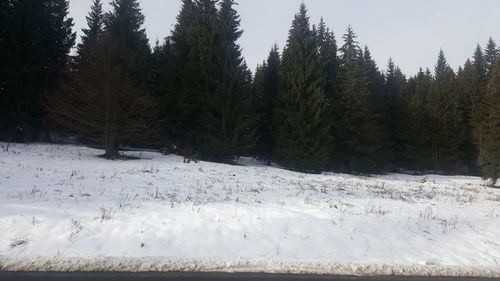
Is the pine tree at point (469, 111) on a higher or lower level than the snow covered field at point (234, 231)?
higher

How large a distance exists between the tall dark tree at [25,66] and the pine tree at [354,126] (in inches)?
1160

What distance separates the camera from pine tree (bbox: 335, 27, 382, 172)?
140ft

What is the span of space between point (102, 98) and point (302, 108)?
20.1m

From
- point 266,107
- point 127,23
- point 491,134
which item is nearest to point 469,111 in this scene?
point 491,134

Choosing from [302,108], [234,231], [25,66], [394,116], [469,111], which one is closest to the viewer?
[234,231]

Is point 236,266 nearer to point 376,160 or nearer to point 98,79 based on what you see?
point 98,79

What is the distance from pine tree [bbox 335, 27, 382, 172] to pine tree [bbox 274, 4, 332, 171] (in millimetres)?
3822

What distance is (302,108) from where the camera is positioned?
38.5 metres

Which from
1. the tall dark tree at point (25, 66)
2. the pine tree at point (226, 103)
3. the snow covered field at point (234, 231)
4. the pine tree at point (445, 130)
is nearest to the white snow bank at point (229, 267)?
the snow covered field at point (234, 231)

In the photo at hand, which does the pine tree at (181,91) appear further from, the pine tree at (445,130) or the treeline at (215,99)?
the pine tree at (445,130)

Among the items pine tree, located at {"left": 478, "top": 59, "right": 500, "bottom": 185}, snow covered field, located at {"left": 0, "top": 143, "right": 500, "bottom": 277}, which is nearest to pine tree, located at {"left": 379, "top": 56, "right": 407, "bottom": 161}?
pine tree, located at {"left": 478, "top": 59, "right": 500, "bottom": 185}

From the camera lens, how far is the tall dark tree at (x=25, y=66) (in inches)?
1161

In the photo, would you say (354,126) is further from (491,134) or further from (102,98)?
(102,98)

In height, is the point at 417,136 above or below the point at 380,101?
below
